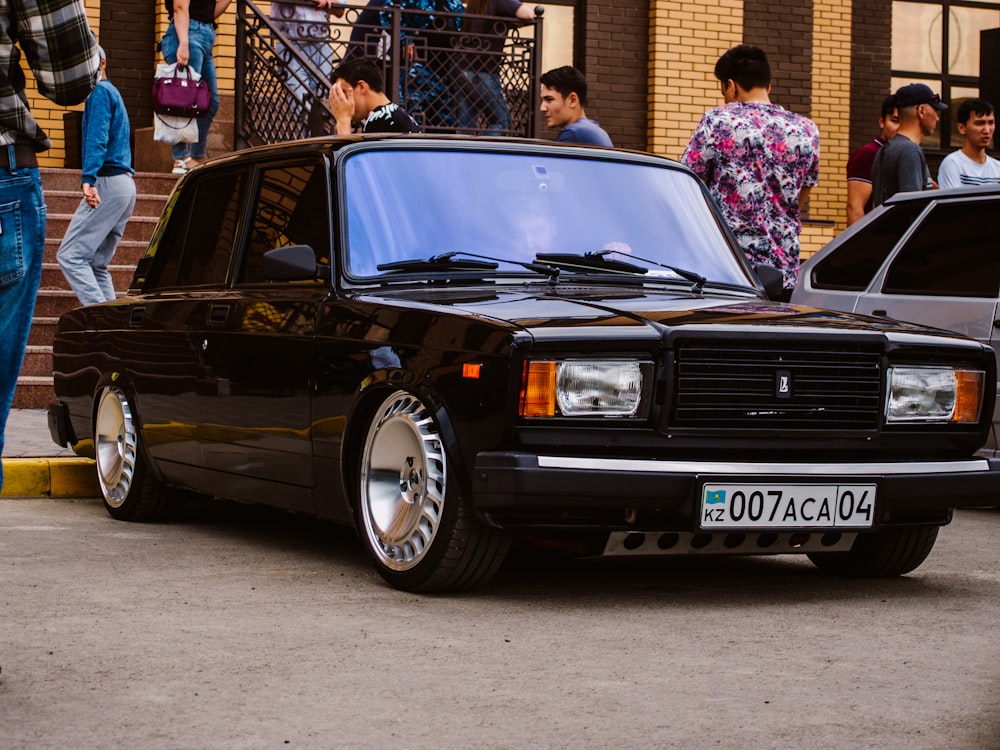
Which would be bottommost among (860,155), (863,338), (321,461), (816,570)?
(816,570)

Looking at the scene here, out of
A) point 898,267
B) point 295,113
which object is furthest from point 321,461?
point 295,113

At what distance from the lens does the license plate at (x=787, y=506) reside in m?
5.65

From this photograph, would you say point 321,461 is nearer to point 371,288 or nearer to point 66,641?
point 371,288

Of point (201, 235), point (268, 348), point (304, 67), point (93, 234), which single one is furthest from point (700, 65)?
point (268, 348)

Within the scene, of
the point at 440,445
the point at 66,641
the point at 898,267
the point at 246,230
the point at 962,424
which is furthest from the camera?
the point at 898,267

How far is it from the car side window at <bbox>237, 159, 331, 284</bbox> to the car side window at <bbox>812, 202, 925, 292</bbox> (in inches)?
144

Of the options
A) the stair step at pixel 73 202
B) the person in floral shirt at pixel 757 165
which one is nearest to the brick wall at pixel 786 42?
the stair step at pixel 73 202

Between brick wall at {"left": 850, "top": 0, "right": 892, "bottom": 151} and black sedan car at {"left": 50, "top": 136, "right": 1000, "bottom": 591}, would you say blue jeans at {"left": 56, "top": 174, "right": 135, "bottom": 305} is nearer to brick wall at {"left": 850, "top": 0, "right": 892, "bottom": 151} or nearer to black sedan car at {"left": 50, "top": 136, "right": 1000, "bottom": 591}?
black sedan car at {"left": 50, "top": 136, "right": 1000, "bottom": 591}

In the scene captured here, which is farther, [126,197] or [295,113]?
[295,113]

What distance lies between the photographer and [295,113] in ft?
49.8

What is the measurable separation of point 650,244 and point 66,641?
288 cm

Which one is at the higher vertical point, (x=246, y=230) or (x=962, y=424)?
(x=246, y=230)

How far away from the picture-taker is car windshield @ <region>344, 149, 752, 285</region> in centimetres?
655

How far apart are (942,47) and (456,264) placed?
50.7 ft
